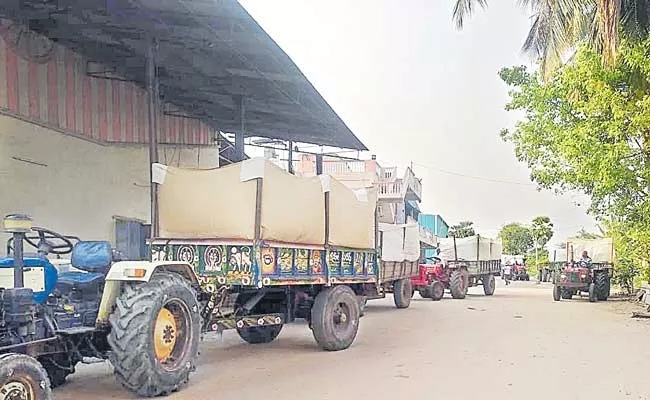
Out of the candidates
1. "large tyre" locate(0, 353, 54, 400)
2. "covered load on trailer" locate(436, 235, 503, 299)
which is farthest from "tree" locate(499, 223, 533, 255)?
→ "large tyre" locate(0, 353, 54, 400)

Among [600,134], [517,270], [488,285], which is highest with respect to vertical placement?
[600,134]

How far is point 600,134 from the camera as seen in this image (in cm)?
1638

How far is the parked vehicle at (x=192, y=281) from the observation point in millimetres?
5914

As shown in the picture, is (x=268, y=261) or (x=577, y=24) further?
(x=577, y=24)

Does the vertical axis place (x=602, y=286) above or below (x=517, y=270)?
above

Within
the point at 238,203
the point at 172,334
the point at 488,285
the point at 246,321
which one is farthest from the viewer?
the point at 488,285

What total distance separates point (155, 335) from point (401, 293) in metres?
11.6

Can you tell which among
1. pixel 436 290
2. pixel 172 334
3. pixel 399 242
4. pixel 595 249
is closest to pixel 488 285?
pixel 595 249

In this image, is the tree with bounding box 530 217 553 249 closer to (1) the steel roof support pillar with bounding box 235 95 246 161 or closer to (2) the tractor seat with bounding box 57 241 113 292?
(1) the steel roof support pillar with bounding box 235 95 246 161

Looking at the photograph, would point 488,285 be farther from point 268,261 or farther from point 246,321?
point 268,261

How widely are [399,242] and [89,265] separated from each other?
10.7 meters

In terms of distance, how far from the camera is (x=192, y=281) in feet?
25.1

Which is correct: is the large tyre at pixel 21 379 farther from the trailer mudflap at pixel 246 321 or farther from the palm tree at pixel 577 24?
the palm tree at pixel 577 24

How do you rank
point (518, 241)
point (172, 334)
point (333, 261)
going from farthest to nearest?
point (518, 241) → point (333, 261) → point (172, 334)
